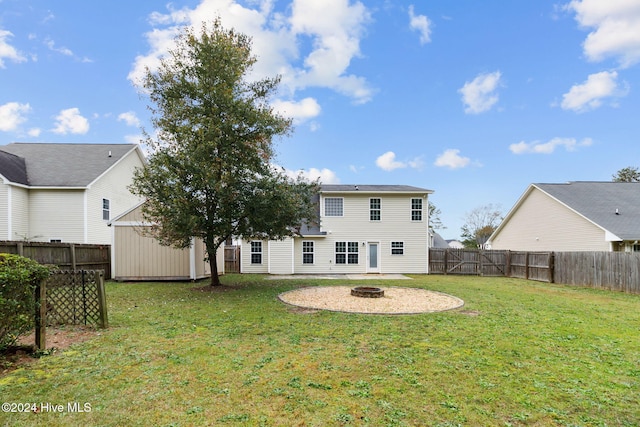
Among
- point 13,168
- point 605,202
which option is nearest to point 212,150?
point 13,168

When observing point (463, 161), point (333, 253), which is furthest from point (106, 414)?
point (463, 161)

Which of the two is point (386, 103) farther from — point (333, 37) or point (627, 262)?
point (627, 262)

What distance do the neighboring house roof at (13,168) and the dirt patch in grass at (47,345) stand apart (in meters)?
13.8

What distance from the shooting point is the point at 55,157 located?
18.6 metres

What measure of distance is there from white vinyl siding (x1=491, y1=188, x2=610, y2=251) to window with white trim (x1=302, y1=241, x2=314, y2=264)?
557 inches

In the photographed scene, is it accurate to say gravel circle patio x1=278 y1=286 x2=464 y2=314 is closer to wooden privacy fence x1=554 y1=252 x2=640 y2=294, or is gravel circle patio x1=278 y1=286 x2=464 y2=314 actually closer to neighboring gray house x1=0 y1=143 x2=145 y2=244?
wooden privacy fence x1=554 y1=252 x2=640 y2=294

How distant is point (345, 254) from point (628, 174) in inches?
1508

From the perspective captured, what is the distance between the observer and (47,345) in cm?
520

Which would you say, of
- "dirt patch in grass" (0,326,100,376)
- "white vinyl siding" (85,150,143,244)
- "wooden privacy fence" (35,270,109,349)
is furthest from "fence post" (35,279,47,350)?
"white vinyl siding" (85,150,143,244)

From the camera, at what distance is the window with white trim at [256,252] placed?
744 inches

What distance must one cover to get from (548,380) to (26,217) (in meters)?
21.2

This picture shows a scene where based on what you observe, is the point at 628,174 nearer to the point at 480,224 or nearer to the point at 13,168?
the point at 480,224

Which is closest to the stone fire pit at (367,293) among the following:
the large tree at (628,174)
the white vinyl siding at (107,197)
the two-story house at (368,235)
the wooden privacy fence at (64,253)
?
the two-story house at (368,235)

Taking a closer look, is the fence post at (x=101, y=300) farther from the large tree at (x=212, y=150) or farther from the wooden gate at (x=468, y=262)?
the wooden gate at (x=468, y=262)
